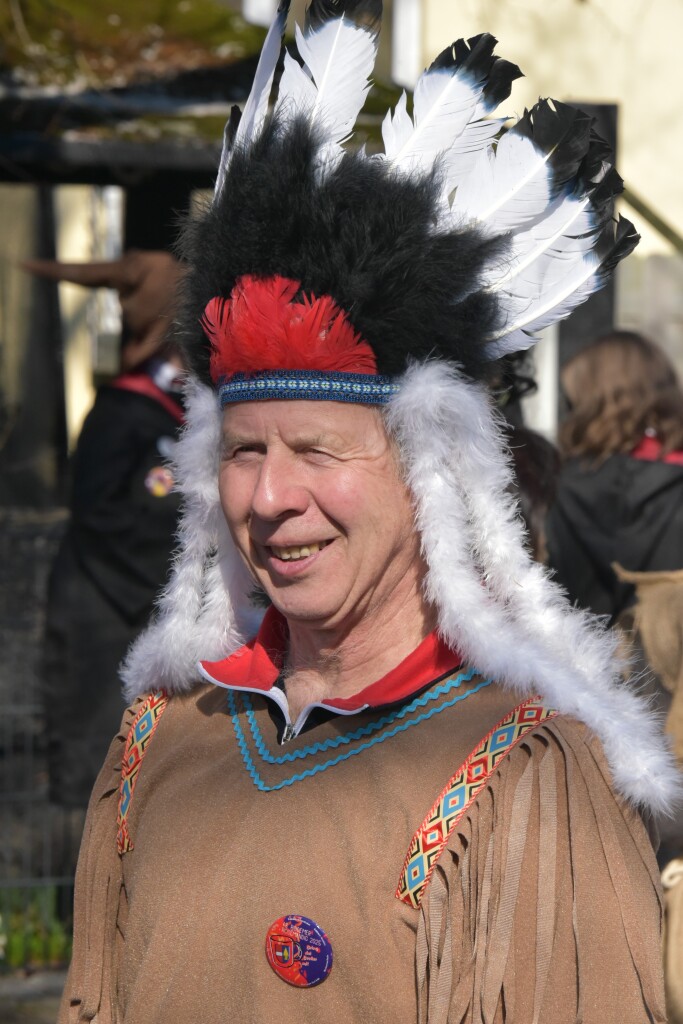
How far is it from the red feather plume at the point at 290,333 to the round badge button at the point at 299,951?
80 centimetres

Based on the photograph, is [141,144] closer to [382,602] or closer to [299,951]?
[382,602]

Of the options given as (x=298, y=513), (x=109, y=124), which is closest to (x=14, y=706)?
(x=109, y=124)

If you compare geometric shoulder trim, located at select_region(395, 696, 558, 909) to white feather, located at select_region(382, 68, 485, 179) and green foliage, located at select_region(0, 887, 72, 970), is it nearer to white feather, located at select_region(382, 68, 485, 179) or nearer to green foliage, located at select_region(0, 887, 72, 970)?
white feather, located at select_region(382, 68, 485, 179)

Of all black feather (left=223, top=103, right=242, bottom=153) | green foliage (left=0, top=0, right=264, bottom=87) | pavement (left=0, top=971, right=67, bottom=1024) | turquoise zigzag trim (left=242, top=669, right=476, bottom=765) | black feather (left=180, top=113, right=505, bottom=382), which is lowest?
pavement (left=0, top=971, right=67, bottom=1024)

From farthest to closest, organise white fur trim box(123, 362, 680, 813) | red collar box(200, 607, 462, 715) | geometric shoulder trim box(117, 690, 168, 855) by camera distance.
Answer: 1. geometric shoulder trim box(117, 690, 168, 855)
2. red collar box(200, 607, 462, 715)
3. white fur trim box(123, 362, 680, 813)

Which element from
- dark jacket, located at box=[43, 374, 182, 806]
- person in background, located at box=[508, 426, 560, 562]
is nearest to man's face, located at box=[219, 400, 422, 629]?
person in background, located at box=[508, 426, 560, 562]

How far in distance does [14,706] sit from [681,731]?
3.32 metres

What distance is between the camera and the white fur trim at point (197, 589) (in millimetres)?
2229

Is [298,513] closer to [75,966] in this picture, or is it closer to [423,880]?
[423,880]

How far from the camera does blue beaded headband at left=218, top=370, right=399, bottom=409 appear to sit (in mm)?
1939

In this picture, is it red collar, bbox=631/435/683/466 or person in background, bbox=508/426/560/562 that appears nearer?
person in background, bbox=508/426/560/562

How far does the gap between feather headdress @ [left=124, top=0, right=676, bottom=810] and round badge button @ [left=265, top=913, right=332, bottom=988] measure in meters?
0.45

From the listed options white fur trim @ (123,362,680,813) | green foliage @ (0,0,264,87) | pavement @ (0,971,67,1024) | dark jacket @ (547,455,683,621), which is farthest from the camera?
green foliage @ (0,0,264,87)

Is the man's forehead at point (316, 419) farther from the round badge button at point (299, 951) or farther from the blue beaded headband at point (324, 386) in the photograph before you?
the round badge button at point (299, 951)
